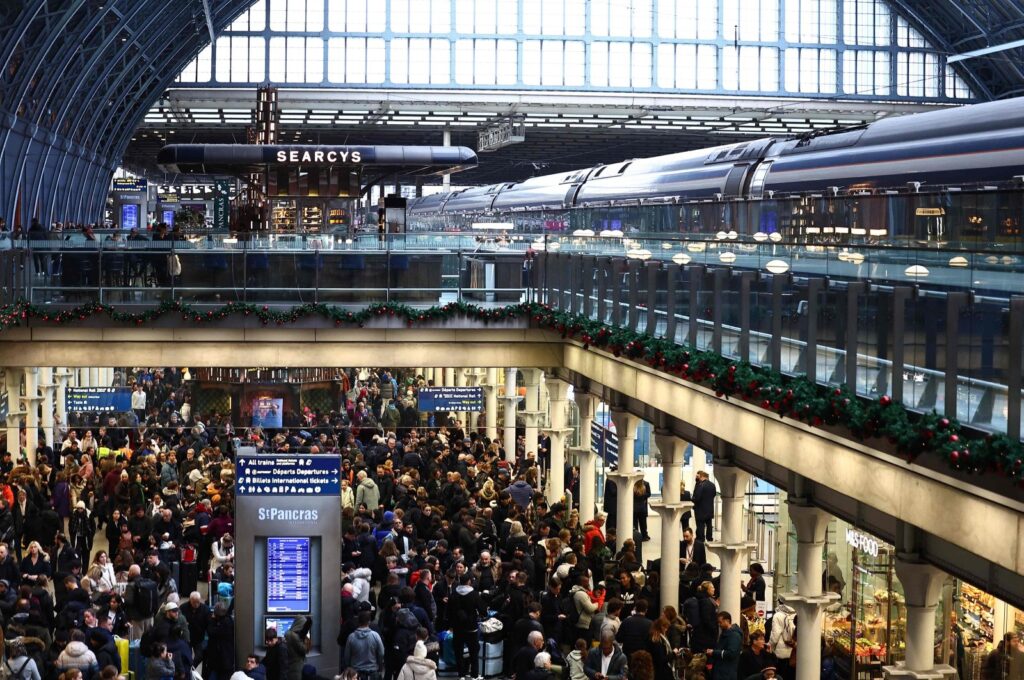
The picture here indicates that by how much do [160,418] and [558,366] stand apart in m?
8.16

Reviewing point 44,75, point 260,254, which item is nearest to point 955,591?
point 260,254

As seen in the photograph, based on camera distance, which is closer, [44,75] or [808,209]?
[808,209]

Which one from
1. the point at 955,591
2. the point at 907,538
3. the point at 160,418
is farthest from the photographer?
the point at 160,418

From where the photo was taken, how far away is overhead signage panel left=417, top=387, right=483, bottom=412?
29.4 metres

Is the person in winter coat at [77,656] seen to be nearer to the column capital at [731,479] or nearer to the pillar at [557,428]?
the column capital at [731,479]

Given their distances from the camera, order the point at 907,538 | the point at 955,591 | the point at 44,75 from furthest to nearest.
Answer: the point at 44,75 → the point at 955,591 → the point at 907,538

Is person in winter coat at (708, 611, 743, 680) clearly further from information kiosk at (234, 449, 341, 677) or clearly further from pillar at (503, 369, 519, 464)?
pillar at (503, 369, 519, 464)

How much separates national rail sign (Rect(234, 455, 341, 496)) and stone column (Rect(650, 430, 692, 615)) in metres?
5.95

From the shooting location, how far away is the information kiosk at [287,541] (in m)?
19.1

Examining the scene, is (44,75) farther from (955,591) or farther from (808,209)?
(955,591)

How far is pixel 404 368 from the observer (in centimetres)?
3056

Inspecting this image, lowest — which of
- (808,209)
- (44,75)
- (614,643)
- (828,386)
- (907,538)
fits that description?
(614,643)

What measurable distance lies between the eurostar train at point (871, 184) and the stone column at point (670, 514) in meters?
3.99

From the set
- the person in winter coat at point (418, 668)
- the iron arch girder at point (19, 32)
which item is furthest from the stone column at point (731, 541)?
the iron arch girder at point (19, 32)
